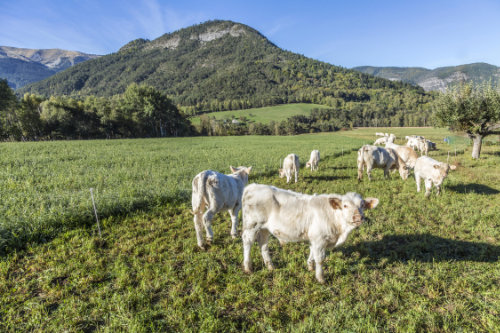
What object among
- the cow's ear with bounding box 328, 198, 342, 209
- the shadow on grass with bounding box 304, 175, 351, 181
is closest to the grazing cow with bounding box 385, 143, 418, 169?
the shadow on grass with bounding box 304, 175, 351, 181

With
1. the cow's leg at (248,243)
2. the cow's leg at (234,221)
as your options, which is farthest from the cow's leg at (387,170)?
the cow's leg at (248,243)

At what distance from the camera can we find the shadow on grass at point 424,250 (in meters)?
5.76

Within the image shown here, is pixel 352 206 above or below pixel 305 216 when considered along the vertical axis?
above

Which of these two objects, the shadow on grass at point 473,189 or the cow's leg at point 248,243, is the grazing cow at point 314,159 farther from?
Answer: the cow's leg at point 248,243

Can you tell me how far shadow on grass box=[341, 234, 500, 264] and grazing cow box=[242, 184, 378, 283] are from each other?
2034 mm

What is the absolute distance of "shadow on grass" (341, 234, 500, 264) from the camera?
5.76 meters

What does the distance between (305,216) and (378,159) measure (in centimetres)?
1098

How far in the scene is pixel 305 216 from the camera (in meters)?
4.71

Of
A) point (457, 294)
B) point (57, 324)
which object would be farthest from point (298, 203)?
point (57, 324)

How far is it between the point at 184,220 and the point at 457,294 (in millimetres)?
7870

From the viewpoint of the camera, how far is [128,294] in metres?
4.39

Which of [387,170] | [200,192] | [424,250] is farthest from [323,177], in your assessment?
[200,192]

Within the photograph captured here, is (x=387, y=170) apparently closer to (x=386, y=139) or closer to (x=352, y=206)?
(x=352, y=206)

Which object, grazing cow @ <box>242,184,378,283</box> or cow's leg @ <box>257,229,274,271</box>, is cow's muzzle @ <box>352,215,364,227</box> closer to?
grazing cow @ <box>242,184,378,283</box>
